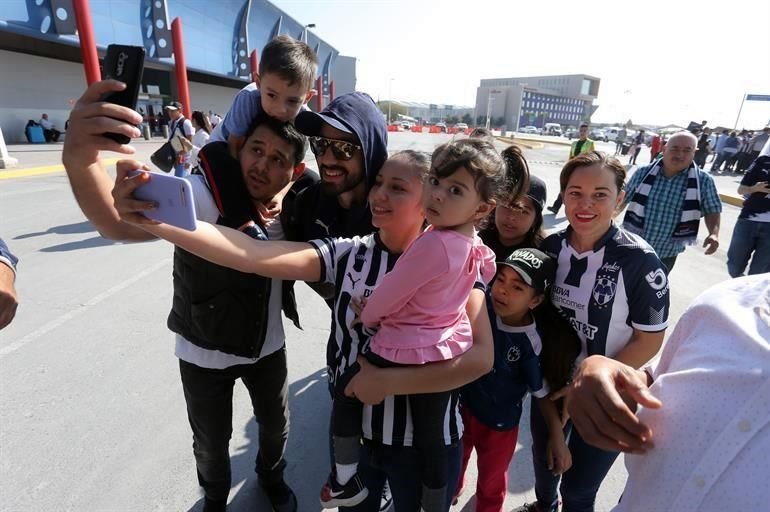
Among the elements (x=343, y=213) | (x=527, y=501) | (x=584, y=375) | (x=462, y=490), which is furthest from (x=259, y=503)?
(x=584, y=375)

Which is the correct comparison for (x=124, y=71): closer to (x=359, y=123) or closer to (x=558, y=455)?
(x=359, y=123)

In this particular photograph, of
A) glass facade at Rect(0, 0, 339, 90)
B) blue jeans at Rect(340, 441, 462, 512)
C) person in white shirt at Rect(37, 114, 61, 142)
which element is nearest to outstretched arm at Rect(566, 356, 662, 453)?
blue jeans at Rect(340, 441, 462, 512)

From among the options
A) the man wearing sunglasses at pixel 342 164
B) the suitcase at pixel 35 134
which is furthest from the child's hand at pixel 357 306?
the suitcase at pixel 35 134

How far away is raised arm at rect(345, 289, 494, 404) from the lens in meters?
1.33

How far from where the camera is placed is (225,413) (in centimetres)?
183

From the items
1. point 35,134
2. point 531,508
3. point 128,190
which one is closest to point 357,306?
point 128,190

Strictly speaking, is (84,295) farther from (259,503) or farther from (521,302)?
(521,302)

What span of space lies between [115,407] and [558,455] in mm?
2718

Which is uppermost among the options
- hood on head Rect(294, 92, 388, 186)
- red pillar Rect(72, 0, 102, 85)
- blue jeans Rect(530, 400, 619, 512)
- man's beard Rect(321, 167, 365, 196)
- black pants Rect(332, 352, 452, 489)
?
red pillar Rect(72, 0, 102, 85)

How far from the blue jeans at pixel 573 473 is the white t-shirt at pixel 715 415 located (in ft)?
2.68

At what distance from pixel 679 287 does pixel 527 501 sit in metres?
4.42

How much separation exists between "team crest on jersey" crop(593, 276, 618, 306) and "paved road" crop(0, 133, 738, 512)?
133 cm

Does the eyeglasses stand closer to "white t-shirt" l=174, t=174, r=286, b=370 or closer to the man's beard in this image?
the man's beard

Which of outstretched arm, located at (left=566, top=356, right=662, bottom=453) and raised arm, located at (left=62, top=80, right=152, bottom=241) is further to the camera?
raised arm, located at (left=62, top=80, right=152, bottom=241)
